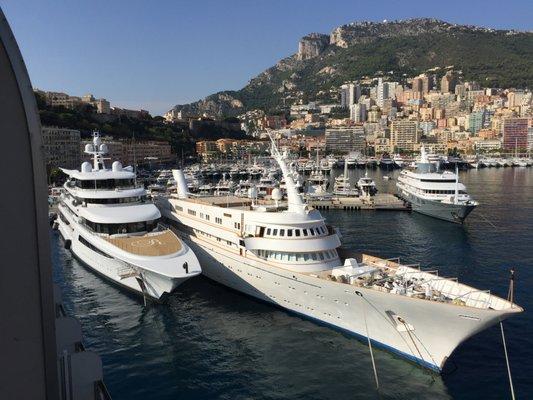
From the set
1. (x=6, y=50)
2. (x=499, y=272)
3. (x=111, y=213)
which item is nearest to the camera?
(x=6, y=50)

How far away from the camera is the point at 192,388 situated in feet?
49.3

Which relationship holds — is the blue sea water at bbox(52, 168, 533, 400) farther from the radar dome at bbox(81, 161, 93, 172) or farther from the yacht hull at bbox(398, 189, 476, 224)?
the yacht hull at bbox(398, 189, 476, 224)

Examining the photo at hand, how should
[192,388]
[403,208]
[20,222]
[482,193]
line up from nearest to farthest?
[20,222], [192,388], [403,208], [482,193]

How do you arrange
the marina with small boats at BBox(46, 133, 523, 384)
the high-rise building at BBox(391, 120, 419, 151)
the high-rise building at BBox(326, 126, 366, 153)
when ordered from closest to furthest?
the marina with small boats at BBox(46, 133, 523, 384)
the high-rise building at BBox(391, 120, 419, 151)
the high-rise building at BBox(326, 126, 366, 153)

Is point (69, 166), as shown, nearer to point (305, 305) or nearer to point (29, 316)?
point (305, 305)

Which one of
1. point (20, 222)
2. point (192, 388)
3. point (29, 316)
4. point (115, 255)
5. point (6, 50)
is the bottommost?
point (192, 388)

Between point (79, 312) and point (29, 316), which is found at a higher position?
point (29, 316)

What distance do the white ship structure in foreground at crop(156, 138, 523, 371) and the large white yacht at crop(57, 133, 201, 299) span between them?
2512 millimetres

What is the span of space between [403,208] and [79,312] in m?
41.7

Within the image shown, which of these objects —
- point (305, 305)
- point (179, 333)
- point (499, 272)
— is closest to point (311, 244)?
point (305, 305)

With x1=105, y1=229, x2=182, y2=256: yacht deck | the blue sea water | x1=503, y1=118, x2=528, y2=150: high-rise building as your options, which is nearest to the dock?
the blue sea water

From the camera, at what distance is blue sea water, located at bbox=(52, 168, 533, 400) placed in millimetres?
14969

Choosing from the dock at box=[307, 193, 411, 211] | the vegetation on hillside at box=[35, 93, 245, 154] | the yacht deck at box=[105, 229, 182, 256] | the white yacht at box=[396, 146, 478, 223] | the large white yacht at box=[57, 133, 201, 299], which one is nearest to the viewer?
the large white yacht at box=[57, 133, 201, 299]

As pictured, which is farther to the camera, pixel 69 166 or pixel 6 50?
pixel 69 166
